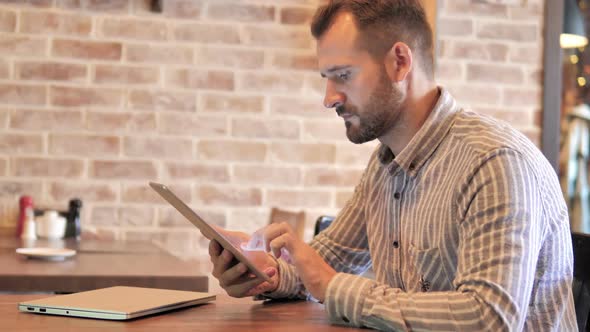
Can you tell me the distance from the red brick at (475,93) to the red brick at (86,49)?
58.6 inches

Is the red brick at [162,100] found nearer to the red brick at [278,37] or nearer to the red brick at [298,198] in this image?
the red brick at [278,37]

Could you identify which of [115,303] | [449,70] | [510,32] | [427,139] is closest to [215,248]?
[115,303]

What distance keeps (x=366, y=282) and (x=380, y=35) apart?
0.56m

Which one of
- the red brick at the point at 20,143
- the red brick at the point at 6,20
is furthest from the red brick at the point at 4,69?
the red brick at the point at 20,143

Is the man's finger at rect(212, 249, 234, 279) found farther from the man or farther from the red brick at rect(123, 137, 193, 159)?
the red brick at rect(123, 137, 193, 159)

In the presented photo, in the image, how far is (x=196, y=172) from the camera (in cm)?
359

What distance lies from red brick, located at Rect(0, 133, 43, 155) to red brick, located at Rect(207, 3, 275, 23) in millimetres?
903

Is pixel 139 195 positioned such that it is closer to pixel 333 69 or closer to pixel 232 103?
pixel 232 103

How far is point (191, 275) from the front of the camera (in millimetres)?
2131

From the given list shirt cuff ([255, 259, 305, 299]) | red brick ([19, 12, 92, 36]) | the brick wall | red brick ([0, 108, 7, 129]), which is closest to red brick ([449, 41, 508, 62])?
the brick wall

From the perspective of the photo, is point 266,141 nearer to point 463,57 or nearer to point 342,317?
point 463,57

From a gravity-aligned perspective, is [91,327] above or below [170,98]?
below

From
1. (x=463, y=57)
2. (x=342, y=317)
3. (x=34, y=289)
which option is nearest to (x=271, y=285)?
(x=342, y=317)

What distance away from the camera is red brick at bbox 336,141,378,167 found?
3703 millimetres
